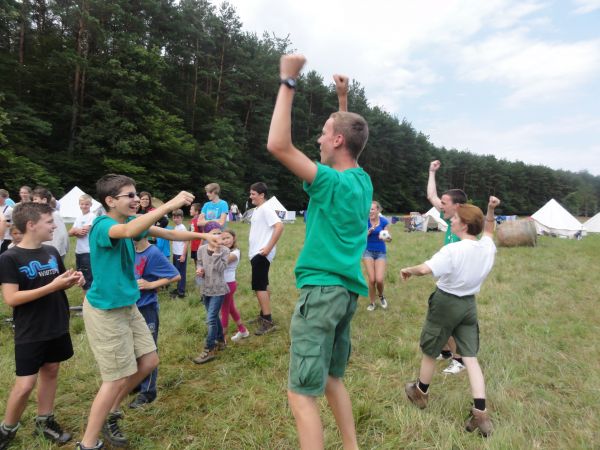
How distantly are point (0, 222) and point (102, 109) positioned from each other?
26893 mm

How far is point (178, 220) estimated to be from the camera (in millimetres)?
8109

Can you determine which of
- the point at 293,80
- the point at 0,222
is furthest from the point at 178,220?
the point at 293,80

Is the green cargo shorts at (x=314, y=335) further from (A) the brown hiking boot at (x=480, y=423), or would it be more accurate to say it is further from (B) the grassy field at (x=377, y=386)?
(A) the brown hiking boot at (x=480, y=423)

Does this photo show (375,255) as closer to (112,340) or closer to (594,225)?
(112,340)

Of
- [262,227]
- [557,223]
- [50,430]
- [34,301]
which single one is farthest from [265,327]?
[557,223]

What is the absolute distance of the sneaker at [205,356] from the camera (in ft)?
14.4

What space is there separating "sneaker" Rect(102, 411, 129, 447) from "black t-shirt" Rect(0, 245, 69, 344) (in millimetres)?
792

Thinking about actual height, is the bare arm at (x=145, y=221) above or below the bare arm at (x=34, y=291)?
above

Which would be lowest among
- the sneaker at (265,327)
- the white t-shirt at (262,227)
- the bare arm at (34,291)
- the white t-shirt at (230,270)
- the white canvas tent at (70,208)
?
the white canvas tent at (70,208)

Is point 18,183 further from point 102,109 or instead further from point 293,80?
point 293,80

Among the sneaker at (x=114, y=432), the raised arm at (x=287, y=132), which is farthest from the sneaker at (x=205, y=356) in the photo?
the raised arm at (x=287, y=132)

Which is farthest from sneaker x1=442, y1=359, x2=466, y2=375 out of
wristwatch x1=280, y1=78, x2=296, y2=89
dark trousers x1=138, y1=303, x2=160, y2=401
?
wristwatch x1=280, y1=78, x2=296, y2=89

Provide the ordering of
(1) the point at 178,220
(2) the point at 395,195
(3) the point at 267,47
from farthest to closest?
(2) the point at 395,195
(3) the point at 267,47
(1) the point at 178,220

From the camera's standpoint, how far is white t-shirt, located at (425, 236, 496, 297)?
313 centimetres
